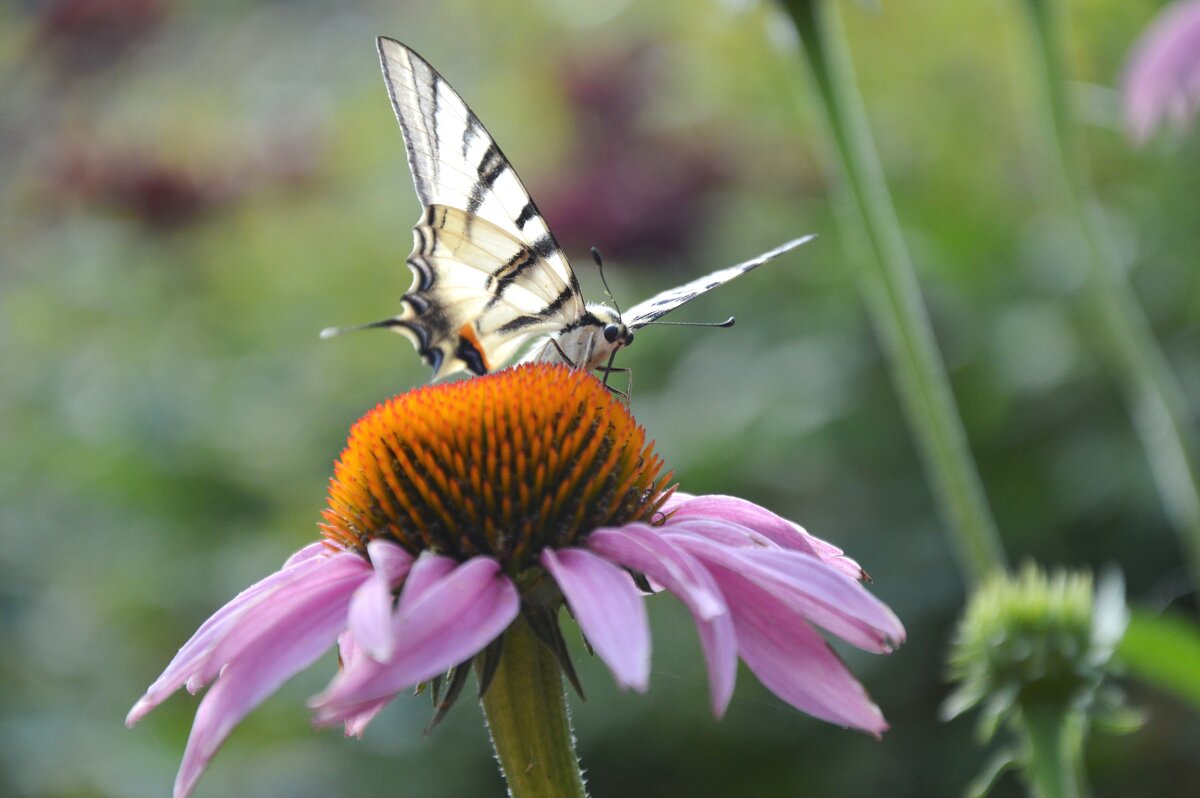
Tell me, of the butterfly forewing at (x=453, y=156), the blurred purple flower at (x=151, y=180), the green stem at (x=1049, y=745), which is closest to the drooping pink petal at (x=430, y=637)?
the butterfly forewing at (x=453, y=156)

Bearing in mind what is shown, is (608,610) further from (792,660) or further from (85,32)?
(85,32)

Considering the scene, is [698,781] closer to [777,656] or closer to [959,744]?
[959,744]

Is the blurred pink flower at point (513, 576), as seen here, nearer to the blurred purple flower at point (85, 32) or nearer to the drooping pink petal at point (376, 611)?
the drooping pink petal at point (376, 611)

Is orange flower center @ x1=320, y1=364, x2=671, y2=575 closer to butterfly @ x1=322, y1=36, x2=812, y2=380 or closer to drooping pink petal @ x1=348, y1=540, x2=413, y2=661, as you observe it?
drooping pink petal @ x1=348, y1=540, x2=413, y2=661

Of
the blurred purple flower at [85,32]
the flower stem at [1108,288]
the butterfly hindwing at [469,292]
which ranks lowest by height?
the flower stem at [1108,288]

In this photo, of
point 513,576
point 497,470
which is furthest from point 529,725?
point 497,470

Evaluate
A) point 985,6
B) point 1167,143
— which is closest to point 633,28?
point 985,6
